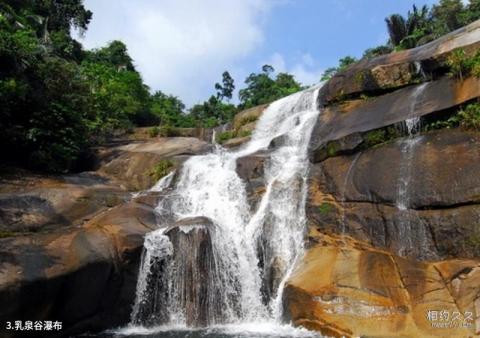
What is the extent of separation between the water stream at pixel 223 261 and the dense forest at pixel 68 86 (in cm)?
622

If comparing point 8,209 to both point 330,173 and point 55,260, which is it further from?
point 330,173

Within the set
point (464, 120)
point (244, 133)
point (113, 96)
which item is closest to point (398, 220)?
point (464, 120)

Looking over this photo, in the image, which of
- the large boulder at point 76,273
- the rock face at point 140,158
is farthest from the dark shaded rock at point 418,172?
the rock face at point 140,158

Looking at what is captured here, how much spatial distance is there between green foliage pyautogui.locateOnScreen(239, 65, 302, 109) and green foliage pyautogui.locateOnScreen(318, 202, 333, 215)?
36346 mm

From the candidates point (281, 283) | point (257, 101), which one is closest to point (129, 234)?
point (281, 283)

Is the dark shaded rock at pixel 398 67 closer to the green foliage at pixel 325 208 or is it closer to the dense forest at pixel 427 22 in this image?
the green foliage at pixel 325 208

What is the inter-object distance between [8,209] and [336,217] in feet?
31.1

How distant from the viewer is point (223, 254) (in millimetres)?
13547

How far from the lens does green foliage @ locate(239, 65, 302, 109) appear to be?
167 feet

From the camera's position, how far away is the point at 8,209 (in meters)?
13.0

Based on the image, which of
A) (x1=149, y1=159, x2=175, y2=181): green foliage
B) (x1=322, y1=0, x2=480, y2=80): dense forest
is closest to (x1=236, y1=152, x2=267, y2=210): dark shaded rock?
(x1=149, y1=159, x2=175, y2=181): green foliage

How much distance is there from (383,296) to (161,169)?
11175 millimetres

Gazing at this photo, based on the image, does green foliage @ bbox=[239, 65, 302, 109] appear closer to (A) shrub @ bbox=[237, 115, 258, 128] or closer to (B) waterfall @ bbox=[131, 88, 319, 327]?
(A) shrub @ bbox=[237, 115, 258, 128]

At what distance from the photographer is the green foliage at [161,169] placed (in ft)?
61.7
